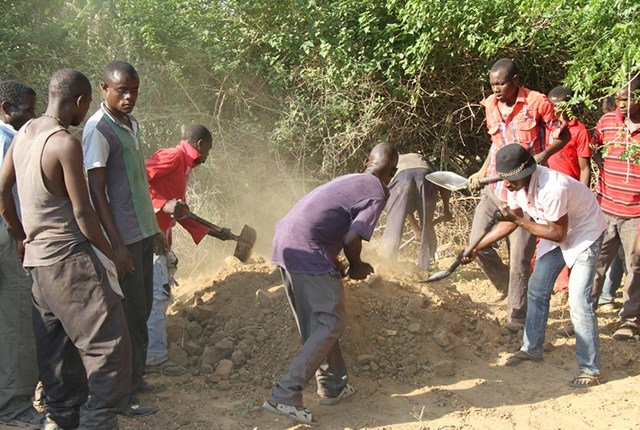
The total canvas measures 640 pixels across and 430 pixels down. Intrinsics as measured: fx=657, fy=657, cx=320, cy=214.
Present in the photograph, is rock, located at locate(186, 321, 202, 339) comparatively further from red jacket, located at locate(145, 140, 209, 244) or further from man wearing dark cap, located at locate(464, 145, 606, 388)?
man wearing dark cap, located at locate(464, 145, 606, 388)

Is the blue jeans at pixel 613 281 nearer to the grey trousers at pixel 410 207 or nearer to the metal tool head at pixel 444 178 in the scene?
the metal tool head at pixel 444 178

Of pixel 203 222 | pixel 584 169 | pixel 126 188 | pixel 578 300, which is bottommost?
pixel 578 300

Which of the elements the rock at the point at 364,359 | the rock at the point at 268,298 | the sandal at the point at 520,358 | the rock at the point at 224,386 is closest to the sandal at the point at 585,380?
the sandal at the point at 520,358

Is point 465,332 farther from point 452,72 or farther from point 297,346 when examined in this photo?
point 452,72

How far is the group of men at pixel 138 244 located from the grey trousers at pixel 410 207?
5.15 ft

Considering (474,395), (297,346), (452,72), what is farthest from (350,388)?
(452,72)

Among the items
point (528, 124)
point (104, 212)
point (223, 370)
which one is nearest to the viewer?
point (104, 212)

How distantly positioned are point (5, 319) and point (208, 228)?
70.5 inches

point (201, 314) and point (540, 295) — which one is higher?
point (540, 295)

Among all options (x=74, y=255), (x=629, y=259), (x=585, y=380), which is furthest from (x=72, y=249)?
(x=629, y=259)

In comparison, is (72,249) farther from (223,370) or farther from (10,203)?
(223,370)

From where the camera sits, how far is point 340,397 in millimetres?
4344

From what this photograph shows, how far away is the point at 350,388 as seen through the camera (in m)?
4.41

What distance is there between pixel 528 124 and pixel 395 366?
231cm
